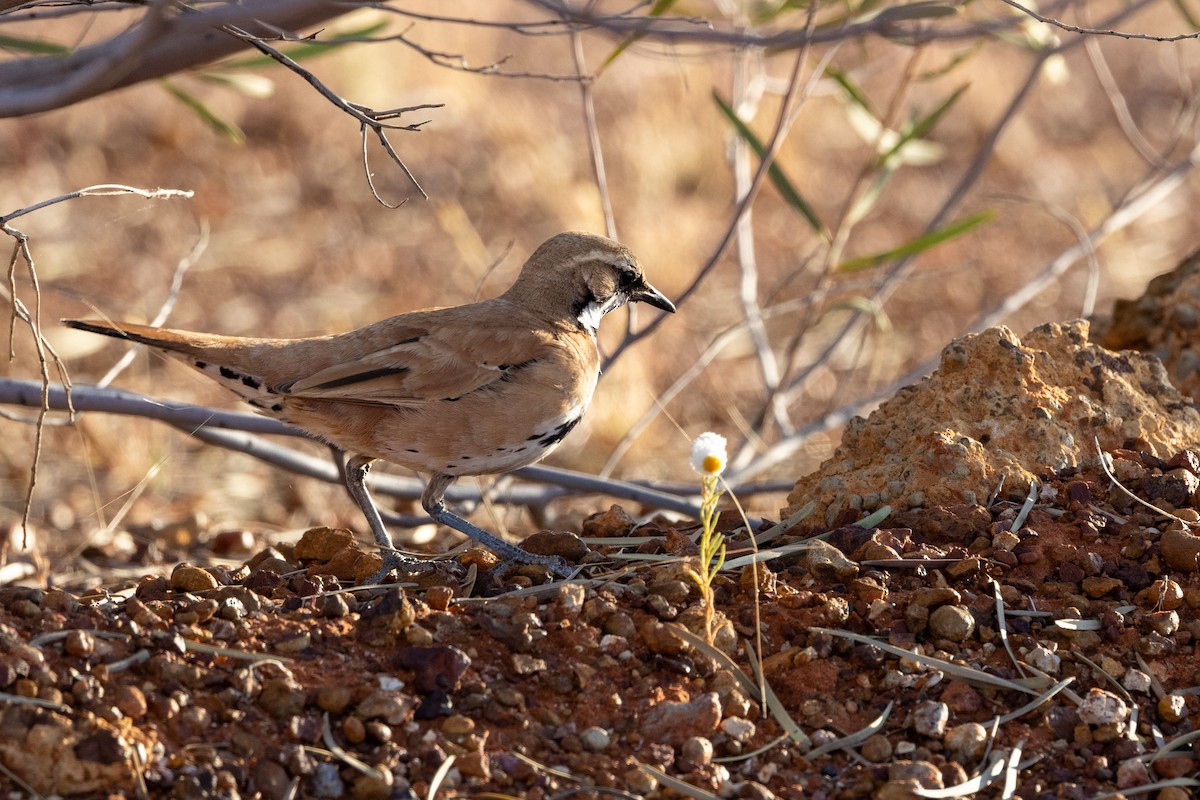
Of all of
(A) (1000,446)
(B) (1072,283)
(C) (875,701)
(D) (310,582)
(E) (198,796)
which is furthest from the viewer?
(B) (1072,283)

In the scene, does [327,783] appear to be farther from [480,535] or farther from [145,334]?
[145,334]

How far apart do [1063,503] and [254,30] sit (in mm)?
3456

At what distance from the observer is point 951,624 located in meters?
3.66

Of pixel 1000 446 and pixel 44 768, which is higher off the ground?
pixel 1000 446

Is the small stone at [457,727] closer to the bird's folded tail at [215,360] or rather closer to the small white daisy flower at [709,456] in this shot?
the small white daisy flower at [709,456]

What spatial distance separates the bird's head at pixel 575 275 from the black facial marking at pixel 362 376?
2.41ft

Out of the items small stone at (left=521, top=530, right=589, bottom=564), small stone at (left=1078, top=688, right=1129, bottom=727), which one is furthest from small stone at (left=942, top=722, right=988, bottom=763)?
small stone at (left=521, top=530, right=589, bottom=564)

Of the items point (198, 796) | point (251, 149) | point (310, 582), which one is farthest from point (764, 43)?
point (251, 149)

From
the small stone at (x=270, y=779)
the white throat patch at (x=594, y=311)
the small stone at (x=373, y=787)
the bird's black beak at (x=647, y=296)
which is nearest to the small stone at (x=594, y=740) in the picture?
the small stone at (x=373, y=787)

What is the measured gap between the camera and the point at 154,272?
1139cm

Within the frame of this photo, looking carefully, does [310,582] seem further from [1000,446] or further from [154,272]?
[154,272]

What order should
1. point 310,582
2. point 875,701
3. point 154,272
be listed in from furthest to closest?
point 154,272, point 310,582, point 875,701

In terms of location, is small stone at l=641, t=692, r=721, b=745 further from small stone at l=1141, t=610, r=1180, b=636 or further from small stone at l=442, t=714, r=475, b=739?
small stone at l=1141, t=610, r=1180, b=636

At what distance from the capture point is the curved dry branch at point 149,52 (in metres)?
2.66
